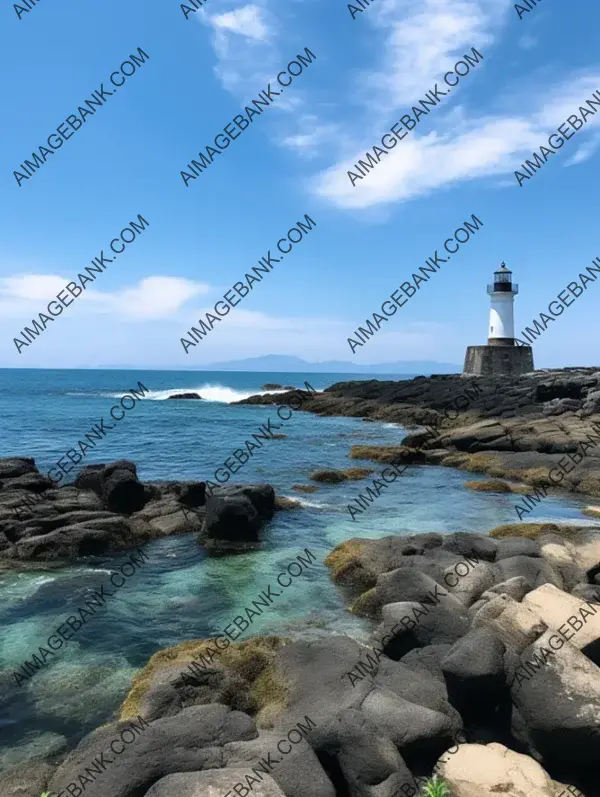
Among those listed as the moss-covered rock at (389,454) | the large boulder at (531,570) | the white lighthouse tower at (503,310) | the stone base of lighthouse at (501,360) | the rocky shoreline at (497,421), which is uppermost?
the white lighthouse tower at (503,310)

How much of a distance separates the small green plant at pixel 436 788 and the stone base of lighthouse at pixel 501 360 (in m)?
69.3

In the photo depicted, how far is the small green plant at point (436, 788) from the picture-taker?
733 cm

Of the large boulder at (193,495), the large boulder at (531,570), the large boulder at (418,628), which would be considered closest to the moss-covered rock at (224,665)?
the large boulder at (418,628)

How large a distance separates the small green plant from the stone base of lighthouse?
69.3 meters

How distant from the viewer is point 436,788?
Result: 7375mm

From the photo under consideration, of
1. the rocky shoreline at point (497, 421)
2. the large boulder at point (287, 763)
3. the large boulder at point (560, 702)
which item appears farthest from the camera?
the rocky shoreline at point (497, 421)

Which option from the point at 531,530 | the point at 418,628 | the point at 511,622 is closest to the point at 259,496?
the point at 531,530

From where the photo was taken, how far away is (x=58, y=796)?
6.98m

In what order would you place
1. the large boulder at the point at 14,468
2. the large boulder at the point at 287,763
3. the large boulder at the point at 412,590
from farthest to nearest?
1. the large boulder at the point at 14,468
2. the large boulder at the point at 412,590
3. the large boulder at the point at 287,763

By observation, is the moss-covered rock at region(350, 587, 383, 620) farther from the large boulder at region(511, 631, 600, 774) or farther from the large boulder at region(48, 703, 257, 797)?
the large boulder at region(48, 703, 257, 797)

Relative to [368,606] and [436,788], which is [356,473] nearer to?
[368,606]

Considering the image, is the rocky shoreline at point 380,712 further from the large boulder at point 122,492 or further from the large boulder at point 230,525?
the large boulder at point 122,492

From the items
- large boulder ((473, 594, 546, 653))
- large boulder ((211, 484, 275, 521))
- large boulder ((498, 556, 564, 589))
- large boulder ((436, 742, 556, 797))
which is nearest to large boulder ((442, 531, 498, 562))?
large boulder ((498, 556, 564, 589))

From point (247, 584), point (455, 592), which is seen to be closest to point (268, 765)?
point (455, 592)
